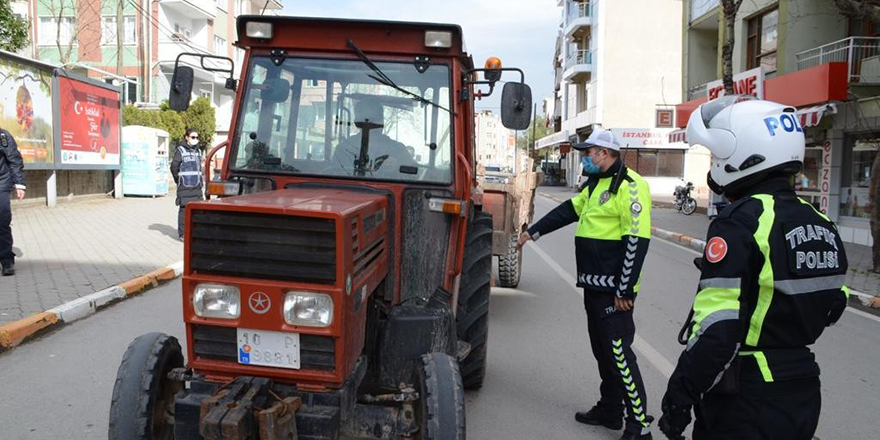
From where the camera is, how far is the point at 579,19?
46156 mm

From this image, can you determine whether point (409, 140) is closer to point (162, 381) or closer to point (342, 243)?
point (342, 243)

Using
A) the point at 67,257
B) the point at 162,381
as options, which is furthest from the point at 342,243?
the point at 67,257

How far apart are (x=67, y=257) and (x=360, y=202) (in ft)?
27.7

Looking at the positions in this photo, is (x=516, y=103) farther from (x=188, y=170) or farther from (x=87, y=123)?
(x=87, y=123)

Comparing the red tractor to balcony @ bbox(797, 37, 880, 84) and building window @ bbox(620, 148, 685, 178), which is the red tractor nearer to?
balcony @ bbox(797, 37, 880, 84)

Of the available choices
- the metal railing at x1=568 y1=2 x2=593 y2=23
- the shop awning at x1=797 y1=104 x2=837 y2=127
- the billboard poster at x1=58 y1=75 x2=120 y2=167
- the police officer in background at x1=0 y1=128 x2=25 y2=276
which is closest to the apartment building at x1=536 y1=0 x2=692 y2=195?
the metal railing at x1=568 y1=2 x2=593 y2=23

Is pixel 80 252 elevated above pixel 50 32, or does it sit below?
below

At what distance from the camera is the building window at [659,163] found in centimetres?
4216

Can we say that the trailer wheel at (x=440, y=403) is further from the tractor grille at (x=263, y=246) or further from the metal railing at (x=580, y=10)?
the metal railing at (x=580, y=10)

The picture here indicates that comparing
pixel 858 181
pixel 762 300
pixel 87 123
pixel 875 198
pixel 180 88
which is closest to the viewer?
pixel 762 300

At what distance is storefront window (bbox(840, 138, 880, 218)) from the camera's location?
15805 mm

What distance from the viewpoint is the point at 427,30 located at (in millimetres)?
4379

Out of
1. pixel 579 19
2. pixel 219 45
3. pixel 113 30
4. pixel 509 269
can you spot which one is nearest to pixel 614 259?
pixel 509 269

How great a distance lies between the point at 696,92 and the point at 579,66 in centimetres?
2208
